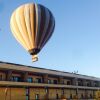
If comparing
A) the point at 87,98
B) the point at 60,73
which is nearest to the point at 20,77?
the point at 60,73

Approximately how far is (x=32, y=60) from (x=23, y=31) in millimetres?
3597

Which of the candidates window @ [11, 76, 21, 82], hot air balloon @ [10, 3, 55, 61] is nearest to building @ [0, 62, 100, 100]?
window @ [11, 76, 21, 82]

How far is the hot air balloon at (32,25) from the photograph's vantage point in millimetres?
36125

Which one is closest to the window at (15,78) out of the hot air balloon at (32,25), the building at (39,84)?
the building at (39,84)

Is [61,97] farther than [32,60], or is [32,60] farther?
[61,97]

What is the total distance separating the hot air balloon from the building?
1490cm

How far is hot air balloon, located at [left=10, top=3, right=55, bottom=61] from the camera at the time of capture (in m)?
36.1

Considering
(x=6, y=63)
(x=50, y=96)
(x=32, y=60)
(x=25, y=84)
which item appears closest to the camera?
(x=32, y=60)

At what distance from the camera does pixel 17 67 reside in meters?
54.2

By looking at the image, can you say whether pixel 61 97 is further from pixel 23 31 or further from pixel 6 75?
pixel 23 31

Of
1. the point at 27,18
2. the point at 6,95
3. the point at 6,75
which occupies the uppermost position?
the point at 27,18

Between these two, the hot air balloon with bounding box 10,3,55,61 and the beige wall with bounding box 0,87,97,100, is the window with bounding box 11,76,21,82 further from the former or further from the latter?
the hot air balloon with bounding box 10,3,55,61

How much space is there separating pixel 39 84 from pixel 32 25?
24973mm

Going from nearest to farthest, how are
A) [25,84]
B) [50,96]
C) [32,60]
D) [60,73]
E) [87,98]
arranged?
[32,60] → [25,84] → [50,96] → [60,73] → [87,98]
